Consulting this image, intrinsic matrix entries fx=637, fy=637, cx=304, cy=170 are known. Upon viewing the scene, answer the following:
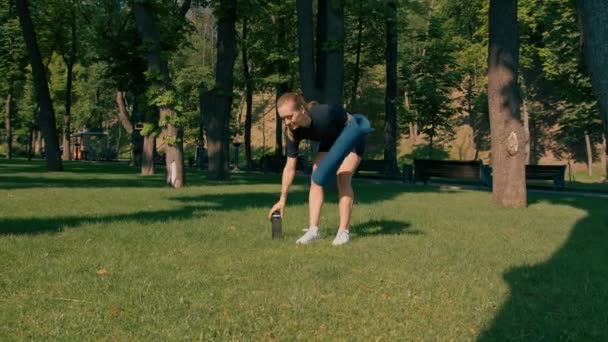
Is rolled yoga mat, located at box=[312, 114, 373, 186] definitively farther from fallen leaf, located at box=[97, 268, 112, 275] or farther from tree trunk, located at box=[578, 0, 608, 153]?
tree trunk, located at box=[578, 0, 608, 153]

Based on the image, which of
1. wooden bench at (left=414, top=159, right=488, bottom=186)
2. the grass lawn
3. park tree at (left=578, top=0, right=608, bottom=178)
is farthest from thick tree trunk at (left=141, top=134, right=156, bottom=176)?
park tree at (left=578, top=0, right=608, bottom=178)

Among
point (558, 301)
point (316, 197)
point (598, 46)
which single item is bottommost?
point (558, 301)

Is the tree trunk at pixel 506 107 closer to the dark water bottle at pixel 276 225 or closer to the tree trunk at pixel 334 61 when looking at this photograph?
the tree trunk at pixel 334 61

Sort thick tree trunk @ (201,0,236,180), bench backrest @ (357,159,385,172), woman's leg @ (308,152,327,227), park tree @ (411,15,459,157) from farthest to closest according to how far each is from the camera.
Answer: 1. park tree @ (411,15,459,157)
2. bench backrest @ (357,159,385,172)
3. thick tree trunk @ (201,0,236,180)
4. woman's leg @ (308,152,327,227)

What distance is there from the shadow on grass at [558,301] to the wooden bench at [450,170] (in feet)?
48.3

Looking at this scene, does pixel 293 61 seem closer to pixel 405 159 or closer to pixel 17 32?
pixel 17 32

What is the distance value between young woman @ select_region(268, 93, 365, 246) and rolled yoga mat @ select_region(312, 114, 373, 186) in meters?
0.15

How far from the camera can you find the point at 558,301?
15.4 feet

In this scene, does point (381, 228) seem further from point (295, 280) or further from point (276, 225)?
point (295, 280)

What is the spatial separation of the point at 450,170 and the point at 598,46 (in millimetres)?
15140

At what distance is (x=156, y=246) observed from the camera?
7.09 metres

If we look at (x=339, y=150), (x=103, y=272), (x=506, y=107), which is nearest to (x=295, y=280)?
(x=103, y=272)

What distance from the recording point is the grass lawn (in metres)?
3.90

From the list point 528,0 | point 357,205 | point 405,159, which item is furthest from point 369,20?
point 357,205
